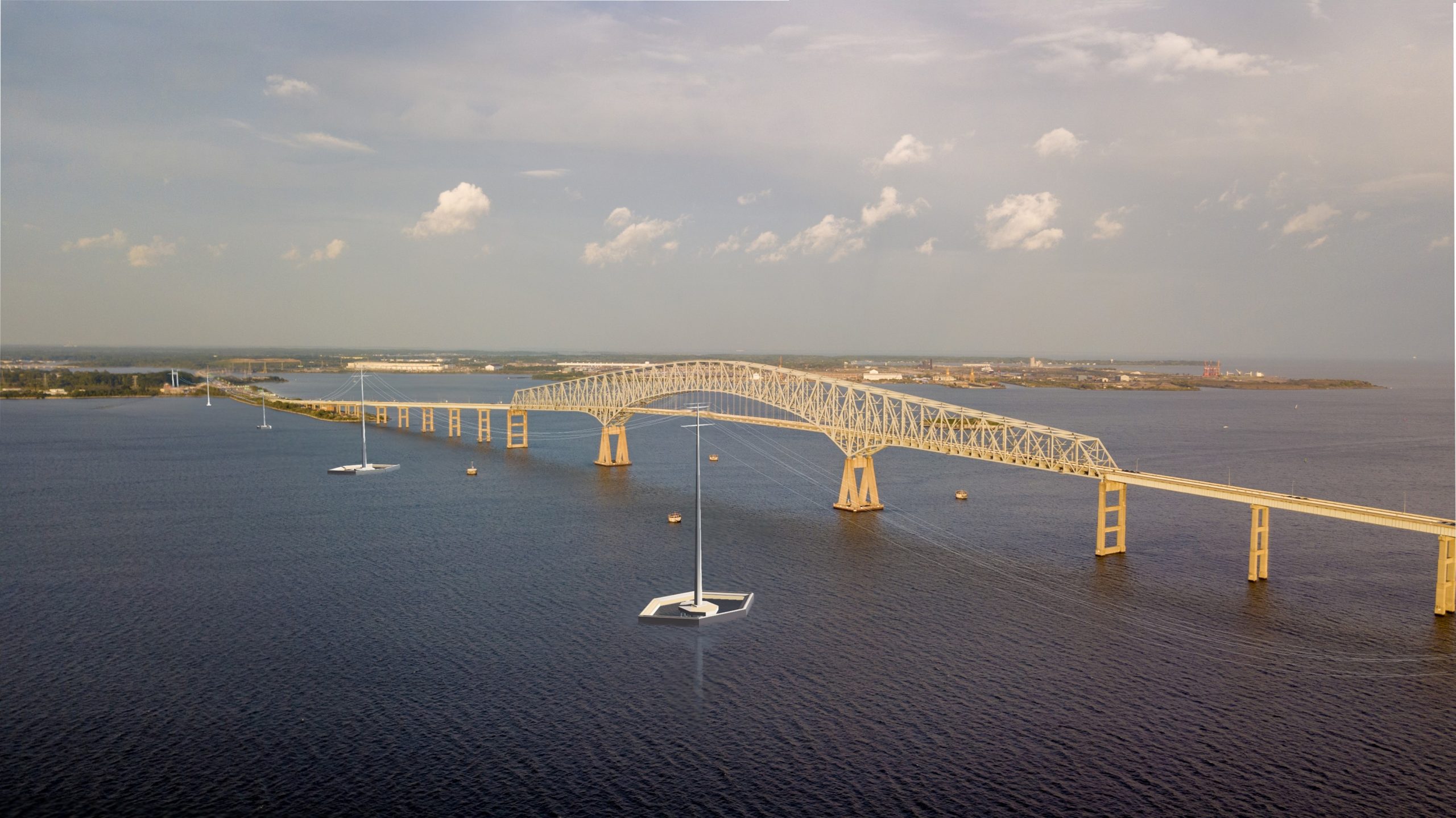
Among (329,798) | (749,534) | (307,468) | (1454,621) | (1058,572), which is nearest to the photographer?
(329,798)

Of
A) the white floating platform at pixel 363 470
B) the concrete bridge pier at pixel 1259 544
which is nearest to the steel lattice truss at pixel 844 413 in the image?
the concrete bridge pier at pixel 1259 544

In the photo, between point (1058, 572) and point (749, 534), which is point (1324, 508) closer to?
point (1058, 572)

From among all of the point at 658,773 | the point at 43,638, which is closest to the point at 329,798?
the point at 658,773

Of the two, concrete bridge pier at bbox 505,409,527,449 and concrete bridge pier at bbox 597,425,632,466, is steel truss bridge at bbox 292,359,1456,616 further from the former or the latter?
concrete bridge pier at bbox 505,409,527,449

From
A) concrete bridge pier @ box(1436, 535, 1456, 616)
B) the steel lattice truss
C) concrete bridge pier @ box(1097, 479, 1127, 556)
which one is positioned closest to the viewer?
concrete bridge pier @ box(1436, 535, 1456, 616)

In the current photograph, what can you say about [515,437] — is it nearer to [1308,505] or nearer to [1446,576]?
[1308,505]

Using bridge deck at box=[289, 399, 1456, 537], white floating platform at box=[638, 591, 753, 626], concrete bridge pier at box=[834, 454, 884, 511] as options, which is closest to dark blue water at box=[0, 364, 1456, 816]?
white floating platform at box=[638, 591, 753, 626]
